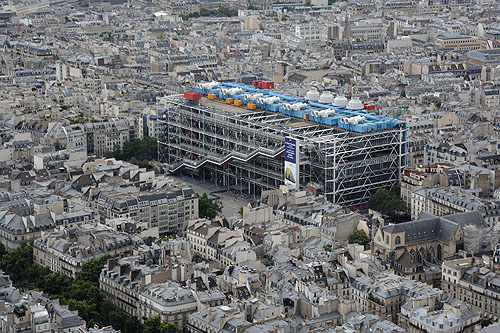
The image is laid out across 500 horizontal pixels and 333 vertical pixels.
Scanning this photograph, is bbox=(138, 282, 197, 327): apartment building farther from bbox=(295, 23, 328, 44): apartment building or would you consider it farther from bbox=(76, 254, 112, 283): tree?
bbox=(295, 23, 328, 44): apartment building

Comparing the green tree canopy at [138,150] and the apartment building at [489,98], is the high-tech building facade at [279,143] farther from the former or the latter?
the apartment building at [489,98]

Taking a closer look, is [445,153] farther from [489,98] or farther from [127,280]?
[127,280]

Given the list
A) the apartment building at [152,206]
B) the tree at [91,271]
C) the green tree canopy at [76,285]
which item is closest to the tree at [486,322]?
the green tree canopy at [76,285]

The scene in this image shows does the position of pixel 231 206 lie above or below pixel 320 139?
below

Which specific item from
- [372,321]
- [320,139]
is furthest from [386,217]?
[372,321]

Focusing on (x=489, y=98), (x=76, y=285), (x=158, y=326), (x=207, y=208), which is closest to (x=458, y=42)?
(x=489, y=98)

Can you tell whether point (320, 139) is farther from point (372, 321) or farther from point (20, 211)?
point (372, 321)

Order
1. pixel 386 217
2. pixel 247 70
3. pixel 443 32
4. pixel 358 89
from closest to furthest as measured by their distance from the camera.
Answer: pixel 386 217, pixel 358 89, pixel 247 70, pixel 443 32
